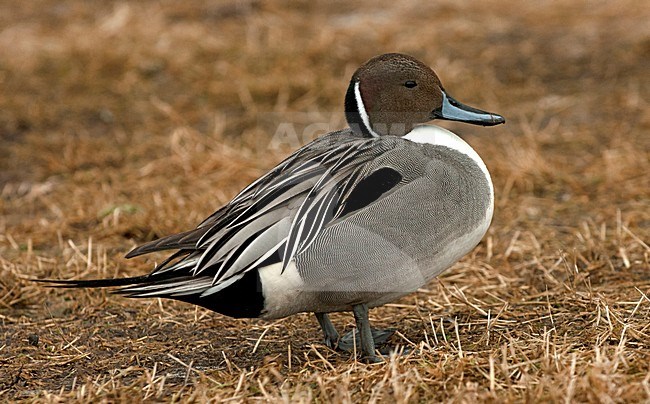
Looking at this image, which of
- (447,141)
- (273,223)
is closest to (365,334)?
(273,223)

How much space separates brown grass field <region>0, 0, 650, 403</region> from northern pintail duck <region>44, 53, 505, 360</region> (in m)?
0.22

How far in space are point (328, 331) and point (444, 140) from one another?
74 cm

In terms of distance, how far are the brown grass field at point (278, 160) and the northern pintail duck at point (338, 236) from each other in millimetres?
220

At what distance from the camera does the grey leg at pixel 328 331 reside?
3350 millimetres

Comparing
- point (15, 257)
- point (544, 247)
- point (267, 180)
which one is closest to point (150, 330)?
point (267, 180)

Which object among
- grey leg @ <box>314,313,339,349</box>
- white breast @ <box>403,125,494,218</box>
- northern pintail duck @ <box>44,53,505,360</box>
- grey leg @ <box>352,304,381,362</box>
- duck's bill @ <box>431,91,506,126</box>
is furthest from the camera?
duck's bill @ <box>431,91,506,126</box>

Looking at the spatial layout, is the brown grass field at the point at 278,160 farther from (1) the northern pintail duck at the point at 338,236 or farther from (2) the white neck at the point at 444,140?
(2) the white neck at the point at 444,140

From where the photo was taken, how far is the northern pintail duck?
2996 millimetres

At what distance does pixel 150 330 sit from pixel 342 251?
95 centimetres

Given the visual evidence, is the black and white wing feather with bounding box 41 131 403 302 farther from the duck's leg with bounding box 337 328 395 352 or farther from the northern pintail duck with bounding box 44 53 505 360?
the duck's leg with bounding box 337 328 395 352

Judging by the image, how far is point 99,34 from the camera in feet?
26.6

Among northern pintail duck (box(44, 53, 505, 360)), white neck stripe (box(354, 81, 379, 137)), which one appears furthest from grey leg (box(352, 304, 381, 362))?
white neck stripe (box(354, 81, 379, 137))

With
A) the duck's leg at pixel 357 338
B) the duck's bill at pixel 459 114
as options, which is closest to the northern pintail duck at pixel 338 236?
the duck's leg at pixel 357 338

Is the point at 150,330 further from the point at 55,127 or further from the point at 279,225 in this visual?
the point at 55,127
